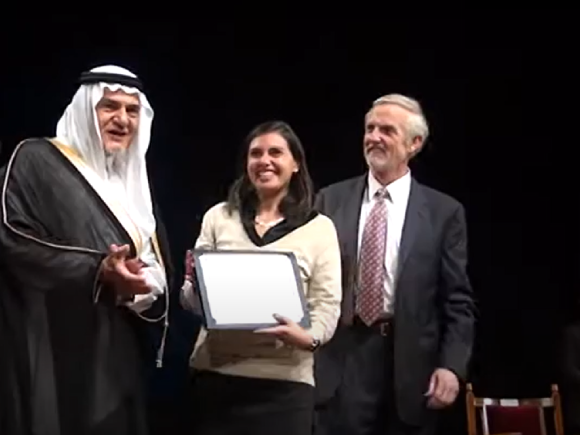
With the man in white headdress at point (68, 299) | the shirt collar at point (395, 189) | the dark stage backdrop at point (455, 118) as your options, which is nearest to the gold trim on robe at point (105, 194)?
the man in white headdress at point (68, 299)

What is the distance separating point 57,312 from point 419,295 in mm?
1016

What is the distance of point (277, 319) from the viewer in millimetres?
2342

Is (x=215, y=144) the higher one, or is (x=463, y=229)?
(x=215, y=144)

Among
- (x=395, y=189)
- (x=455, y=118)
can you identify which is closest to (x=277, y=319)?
(x=395, y=189)

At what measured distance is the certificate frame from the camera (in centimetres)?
228

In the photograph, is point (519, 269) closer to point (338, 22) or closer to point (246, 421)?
point (338, 22)

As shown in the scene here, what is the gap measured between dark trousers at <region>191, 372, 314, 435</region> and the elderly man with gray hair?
407mm

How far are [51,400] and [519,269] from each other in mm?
2415

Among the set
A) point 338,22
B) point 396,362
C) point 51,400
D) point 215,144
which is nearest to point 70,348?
point 51,400

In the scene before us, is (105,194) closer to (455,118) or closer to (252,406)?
(252,406)

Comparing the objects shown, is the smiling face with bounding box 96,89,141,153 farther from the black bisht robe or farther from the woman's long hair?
the woman's long hair

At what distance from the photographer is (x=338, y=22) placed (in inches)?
167

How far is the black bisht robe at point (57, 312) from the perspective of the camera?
220 centimetres

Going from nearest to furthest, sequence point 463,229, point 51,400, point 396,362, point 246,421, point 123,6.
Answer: point 51,400 → point 246,421 → point 396,362 → point 463,229 → point 123,6
